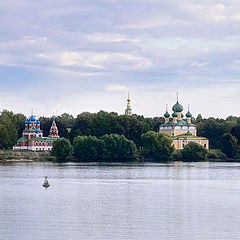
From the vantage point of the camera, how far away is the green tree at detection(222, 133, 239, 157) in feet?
402

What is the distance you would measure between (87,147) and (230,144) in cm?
2901

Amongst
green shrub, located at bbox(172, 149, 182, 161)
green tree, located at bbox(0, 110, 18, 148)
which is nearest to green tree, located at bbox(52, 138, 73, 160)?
green tree, located at bbox(0, 110, 18, 148)

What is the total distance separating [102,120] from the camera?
127500 millimetres

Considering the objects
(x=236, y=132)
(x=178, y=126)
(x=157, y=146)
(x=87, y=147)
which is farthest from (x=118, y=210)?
(x=178, y=126)

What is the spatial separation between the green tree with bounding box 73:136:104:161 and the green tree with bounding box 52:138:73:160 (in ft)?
5.43

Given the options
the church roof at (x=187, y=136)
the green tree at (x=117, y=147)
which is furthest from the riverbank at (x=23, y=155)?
the church roof at (x=187, y=136)

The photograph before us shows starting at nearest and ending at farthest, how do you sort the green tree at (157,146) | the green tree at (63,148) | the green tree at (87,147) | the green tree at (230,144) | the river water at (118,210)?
1. the river water at (118,210)
2. the green tree at (63,148)
3. the green tree at (87,147)
4. the green tree at (157,146)
5. the green tree at (230,144)

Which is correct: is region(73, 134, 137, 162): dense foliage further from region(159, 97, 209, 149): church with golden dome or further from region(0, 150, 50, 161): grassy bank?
region(159, 97, 209, 149): church with golden dome

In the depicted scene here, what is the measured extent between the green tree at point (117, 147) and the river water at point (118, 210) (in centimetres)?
5295

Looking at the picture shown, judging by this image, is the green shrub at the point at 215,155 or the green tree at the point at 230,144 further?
the green shrub at the point at 215,155

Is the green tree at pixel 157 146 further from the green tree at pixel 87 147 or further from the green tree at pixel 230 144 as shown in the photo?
the green tree at pixel 230 144

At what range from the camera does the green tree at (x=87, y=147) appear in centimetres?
10989

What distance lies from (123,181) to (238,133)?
72.4 meters

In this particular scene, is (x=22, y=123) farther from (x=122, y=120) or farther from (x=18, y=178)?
(x=18, y=178)
